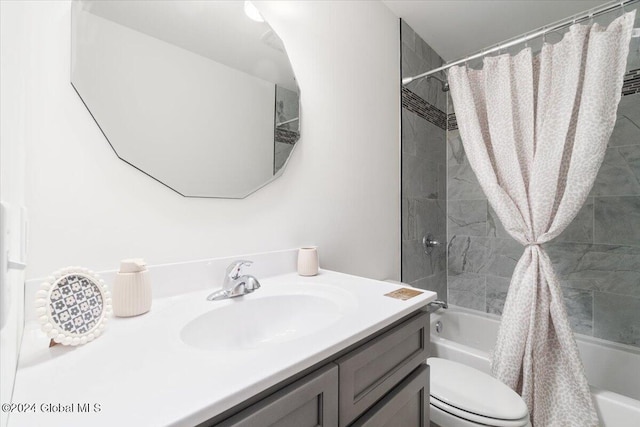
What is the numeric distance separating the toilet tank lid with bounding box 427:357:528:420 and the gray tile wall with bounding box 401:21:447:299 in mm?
650

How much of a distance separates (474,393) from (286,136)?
1181 millimetres

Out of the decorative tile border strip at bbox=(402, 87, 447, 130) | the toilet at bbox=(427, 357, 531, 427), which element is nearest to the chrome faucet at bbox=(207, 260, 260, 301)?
the toilet at bbox=(427, 357, 531, 427)

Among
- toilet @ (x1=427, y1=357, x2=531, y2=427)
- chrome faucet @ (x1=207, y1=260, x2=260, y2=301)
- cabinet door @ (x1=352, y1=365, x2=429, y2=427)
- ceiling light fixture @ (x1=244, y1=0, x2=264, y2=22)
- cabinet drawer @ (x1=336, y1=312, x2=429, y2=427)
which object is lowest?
toilet @ (x1=427, y1=357, x2=531, y2=427)

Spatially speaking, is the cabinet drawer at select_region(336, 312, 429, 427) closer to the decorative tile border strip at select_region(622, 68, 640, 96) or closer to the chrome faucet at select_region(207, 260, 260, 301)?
the chrome faucet at select_region(207, 260, 260, 301)

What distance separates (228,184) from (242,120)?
236mm

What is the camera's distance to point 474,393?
100 cm

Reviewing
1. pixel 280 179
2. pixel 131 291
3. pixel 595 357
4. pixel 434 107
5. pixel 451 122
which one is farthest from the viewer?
pixel 451 122

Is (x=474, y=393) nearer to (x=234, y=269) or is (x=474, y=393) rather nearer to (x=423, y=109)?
(x=234, y=269)

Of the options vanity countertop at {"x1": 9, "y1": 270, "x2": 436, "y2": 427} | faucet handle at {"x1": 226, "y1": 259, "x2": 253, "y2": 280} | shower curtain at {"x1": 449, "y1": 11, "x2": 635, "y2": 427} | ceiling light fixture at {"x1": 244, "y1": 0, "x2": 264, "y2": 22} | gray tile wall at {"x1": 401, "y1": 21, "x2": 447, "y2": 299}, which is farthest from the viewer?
gray tile wall at {"x1": 401, "y1": 21, "x2": 447, "y2": 299}

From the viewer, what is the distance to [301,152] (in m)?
1.15

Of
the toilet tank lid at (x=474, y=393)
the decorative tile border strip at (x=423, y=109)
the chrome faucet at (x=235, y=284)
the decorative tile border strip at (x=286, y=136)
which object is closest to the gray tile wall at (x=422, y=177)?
the decorative tile border strip at (x=423, y=109)

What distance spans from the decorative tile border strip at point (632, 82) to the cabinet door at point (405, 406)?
210 cm

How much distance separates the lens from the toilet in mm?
895

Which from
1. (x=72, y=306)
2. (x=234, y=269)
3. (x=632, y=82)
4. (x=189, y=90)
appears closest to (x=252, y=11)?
(x=189, y=90)
